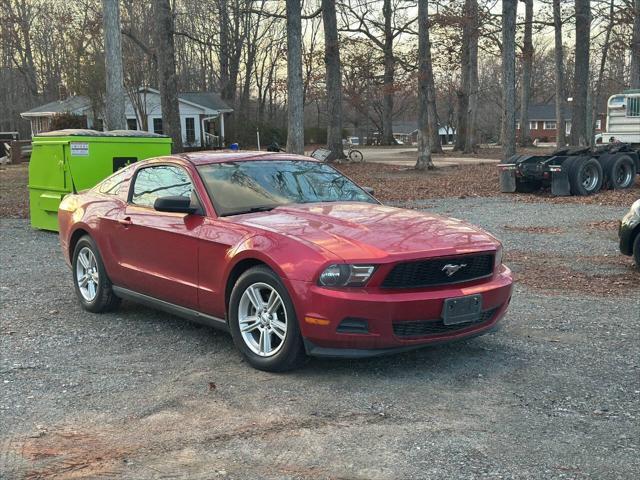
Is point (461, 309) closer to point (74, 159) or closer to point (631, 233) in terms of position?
point (631, 233)

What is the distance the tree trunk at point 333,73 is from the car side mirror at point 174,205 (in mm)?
23630

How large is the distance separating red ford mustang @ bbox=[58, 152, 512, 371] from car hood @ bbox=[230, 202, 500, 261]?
0.01 m

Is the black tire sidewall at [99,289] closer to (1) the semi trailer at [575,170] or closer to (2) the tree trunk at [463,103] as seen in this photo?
(1) the semi trailer at [575,170]

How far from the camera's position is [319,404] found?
4.26m

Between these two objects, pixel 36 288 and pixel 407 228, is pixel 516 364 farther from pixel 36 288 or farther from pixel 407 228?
pixel 36 288

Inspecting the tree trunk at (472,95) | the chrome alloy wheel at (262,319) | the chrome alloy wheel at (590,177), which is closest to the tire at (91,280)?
the chrome alloy wheel at (262,319)

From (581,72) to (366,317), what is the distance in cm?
2587

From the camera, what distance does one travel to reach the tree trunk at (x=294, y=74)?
63.5ft

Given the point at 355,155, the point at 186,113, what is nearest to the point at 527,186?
the point at 355,155

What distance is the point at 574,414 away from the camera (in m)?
4.11

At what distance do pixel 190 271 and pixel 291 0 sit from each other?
595 inches

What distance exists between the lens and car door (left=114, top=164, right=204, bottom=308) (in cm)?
550

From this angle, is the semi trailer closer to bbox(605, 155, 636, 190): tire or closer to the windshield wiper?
bbox(605, 155, 636, 190): tire

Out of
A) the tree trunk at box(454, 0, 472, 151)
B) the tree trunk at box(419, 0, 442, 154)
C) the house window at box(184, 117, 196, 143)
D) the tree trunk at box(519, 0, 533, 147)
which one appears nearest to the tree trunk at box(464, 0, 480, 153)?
the tree trunk at box(454, 0, 472, 151)
